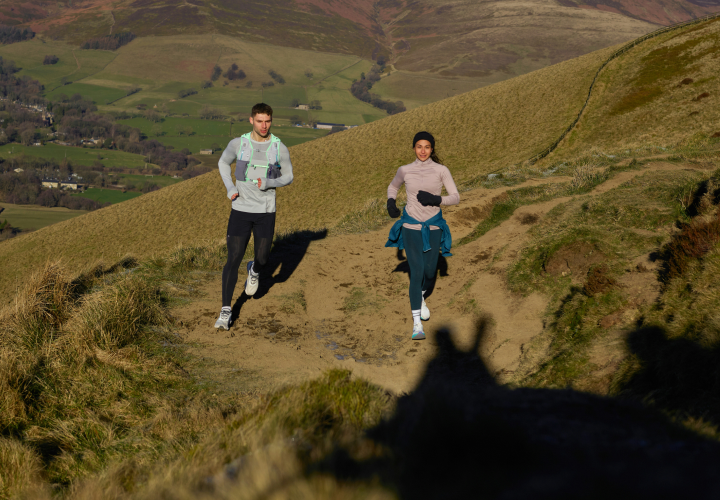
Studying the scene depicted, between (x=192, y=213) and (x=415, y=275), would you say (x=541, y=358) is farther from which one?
(x=192, y=213)

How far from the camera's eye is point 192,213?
34281mm

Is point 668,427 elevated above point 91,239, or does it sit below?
above

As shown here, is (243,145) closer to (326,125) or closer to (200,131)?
(200,131)

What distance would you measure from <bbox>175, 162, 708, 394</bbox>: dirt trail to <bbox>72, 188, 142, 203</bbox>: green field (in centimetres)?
7733

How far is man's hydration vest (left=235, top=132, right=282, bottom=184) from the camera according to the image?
6336 mm

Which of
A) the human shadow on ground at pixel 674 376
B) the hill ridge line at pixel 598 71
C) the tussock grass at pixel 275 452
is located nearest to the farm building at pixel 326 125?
the hill ridge line at pixel 598 71

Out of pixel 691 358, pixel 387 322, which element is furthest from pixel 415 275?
pixel 691 358

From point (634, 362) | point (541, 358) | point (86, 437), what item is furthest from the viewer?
point (541, 358)

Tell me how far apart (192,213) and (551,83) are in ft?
105

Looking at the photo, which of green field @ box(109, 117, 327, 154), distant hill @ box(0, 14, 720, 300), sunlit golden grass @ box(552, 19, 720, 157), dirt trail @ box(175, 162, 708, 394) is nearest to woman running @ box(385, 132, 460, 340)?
dirt trail @ box(175, 162, 708, 394)

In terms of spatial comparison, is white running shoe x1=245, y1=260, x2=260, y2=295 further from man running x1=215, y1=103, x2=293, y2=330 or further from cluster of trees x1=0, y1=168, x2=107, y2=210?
cluster of trees x1=0, y1=168, x2=107, y2=210

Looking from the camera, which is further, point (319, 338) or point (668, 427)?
point (319, 338)

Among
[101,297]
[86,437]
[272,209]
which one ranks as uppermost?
[272,209]

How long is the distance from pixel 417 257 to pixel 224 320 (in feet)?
8.91
